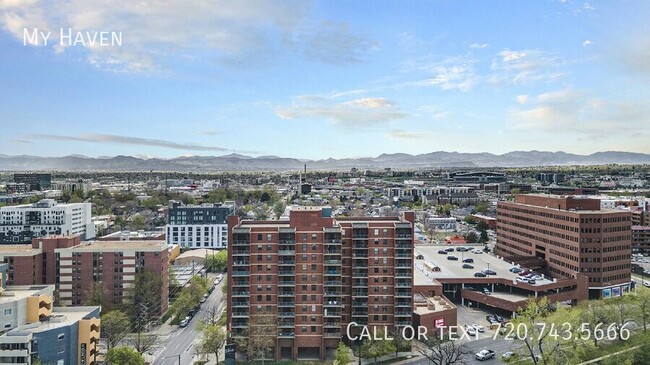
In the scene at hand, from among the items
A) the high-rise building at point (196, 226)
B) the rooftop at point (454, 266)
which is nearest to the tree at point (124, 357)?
the rooftop at point (454, 266)

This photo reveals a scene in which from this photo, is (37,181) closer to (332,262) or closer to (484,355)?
(332,262)

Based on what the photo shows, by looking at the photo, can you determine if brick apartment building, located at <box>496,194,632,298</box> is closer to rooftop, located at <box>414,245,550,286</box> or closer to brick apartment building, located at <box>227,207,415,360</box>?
rooftop, located at <box>414,245,550,286</box>

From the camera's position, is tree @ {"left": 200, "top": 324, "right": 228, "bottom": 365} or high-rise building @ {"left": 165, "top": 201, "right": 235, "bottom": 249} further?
high-rise building @ {"left": 165, "top": 201, "right": 235, "bottom": 249}

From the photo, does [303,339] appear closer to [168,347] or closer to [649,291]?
[168,347]

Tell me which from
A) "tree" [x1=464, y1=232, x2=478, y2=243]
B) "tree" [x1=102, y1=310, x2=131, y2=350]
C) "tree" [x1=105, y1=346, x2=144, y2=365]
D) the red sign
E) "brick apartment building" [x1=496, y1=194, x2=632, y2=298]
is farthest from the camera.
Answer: "tree" [x1=464, y1=232, x2=478, y2=243]

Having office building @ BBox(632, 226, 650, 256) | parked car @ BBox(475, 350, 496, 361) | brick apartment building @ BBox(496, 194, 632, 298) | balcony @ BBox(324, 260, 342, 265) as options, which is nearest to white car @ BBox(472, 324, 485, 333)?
parked car @ BBox(475, 350, 496, 361)

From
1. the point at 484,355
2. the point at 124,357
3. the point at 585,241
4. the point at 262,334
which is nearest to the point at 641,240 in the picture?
the point at 585,241

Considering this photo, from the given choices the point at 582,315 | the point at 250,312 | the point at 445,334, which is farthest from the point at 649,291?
the point at 250,312
